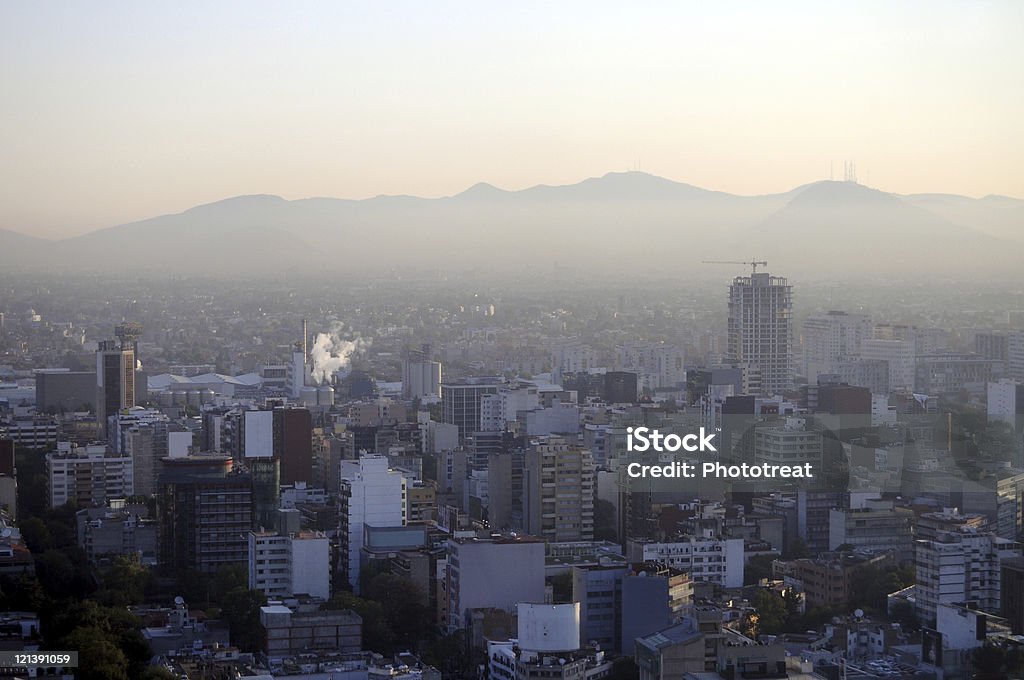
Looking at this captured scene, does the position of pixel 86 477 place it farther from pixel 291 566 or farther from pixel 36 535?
pixel 291 566

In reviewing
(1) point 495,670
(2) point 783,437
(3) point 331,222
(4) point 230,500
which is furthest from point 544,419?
(3) point 331,222

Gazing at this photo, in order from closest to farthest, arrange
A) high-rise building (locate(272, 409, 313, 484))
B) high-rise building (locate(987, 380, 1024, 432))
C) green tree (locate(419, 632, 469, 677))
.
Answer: green tree (locate(419, 632, 469, 677)), high-rise building (locate(272, 409, 313, 484)), high-rise building (locate(987, 380, 1024, 432))

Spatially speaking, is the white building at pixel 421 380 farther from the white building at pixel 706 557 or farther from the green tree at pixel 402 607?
the green tree at pixel 402 607

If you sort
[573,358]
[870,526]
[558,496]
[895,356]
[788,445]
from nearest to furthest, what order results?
[870,526], [558,496], [788,445], [895,356], [573,358]

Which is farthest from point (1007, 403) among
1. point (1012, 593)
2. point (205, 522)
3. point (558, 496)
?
point (205, 522)

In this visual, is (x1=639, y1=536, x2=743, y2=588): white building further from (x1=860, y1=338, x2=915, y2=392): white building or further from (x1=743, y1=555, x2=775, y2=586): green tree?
(x1=860, y1=338, x2=915, y2=392): white building

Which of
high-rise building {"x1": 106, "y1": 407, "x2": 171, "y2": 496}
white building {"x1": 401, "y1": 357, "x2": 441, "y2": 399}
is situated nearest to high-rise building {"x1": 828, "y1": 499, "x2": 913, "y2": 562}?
high-rise building {"x1": 106, "y1": 407, "x2": 171, "y2": 496}

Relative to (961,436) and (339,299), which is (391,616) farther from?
(339,299)
